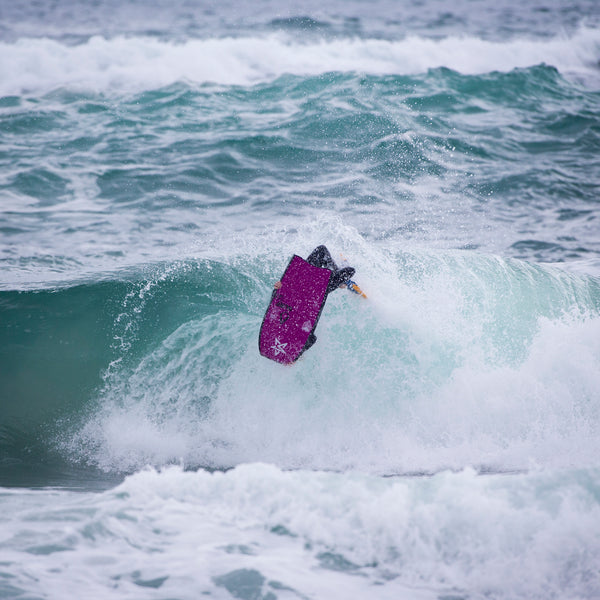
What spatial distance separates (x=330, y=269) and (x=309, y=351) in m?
1.23

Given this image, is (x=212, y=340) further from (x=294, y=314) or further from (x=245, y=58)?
(x=245, y=58)

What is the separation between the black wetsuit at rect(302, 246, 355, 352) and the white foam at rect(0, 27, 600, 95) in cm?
1634

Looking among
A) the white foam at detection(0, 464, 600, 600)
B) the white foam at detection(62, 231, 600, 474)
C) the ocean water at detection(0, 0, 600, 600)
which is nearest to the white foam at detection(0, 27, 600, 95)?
the ocean water at detection(0, 0, 600, 600)

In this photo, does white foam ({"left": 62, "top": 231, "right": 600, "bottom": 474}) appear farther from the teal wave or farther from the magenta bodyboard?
the magenta bodyboard

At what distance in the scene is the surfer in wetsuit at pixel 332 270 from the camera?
846 centimetres

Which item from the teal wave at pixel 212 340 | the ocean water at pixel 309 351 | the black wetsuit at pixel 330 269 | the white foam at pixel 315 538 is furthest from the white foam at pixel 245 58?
the white foam at pixel 315 538

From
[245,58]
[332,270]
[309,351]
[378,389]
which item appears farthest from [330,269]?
[245,58]

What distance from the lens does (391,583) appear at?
525 centimetres

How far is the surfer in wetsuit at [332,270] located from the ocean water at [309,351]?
2.18ft

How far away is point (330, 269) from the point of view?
860 cm

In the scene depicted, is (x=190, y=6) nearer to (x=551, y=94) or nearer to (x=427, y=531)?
(x=551, y=94)

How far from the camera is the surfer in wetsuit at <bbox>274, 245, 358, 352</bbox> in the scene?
8461 millimetres

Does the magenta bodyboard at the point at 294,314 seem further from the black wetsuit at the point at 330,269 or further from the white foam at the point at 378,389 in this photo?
the white foam at the point at 378,389

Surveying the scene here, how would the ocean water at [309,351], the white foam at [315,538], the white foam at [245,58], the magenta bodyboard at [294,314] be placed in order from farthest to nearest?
the white foam at [245,58] < the magenta bodyboard at [294,314] < the ocean water at [309,351] < the white foam at [315,538]
